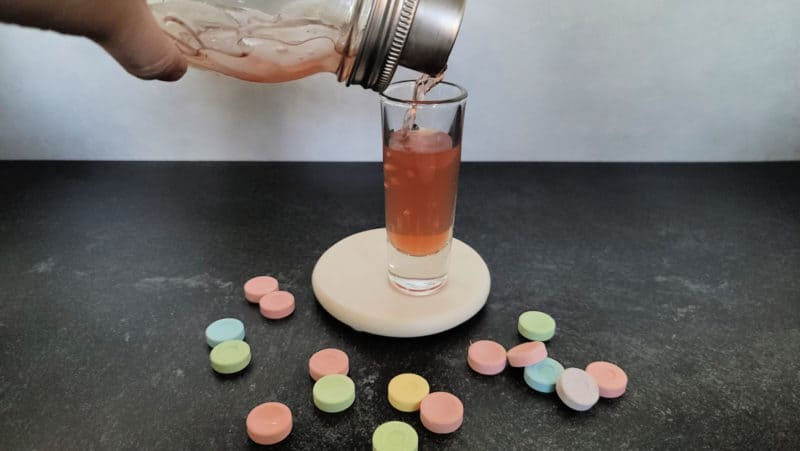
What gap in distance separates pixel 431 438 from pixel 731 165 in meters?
0.86

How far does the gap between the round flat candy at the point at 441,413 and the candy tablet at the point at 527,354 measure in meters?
0.08

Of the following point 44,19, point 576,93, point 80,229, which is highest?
point 44,19

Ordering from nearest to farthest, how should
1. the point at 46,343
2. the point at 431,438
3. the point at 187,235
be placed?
1. the point at 431,438
2. the point at 46,343
3. the point at 187,235

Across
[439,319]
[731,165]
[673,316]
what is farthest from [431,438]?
[731,165]

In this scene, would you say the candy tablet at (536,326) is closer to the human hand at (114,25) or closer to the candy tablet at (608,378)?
the candy tablet at (608,378)

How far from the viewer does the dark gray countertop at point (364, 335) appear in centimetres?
52

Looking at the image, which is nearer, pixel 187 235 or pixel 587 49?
pixel 187 235

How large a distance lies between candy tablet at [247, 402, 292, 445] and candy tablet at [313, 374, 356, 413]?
3 centimetres

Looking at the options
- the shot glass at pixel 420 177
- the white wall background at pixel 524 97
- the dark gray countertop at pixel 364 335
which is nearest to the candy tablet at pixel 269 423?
the dark gray countertop at pixel 364 335

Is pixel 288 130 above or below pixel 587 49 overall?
below

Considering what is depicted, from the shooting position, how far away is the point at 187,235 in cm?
85

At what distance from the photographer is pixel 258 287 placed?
2.30ft

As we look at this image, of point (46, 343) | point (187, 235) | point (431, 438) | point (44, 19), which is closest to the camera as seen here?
Result: point (44, 19)

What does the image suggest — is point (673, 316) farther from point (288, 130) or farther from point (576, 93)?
point (288, 130)
